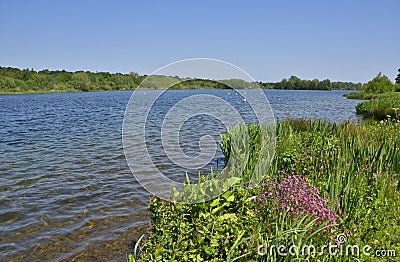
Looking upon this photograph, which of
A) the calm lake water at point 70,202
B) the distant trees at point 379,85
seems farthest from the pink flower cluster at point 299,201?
the distant trees at point 379,85

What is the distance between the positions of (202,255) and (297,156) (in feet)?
12.2

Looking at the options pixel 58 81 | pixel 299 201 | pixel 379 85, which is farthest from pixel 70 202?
pixel 58 81

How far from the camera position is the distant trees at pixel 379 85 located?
61.0 meters

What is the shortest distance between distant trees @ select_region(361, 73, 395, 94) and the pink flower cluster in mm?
62799

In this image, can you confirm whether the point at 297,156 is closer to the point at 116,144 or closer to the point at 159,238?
the point at 159,238

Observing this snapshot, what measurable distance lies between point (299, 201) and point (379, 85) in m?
67.4

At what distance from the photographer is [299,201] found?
420 cm

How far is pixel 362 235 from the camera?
4258 millimetres

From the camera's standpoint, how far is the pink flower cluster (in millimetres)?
3934

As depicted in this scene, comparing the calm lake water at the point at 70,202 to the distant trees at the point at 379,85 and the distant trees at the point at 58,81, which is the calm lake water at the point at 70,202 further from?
the distant trees at the point at 58,81

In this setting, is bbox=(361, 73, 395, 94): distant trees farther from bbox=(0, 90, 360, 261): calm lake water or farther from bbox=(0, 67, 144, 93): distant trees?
bbox=(0, 67, 144, 93): distant trees

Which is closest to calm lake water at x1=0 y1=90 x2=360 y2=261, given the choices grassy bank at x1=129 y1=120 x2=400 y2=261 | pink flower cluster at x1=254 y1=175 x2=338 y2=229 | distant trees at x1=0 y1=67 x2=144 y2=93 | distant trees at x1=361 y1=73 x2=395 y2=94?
pink flower cluster at x1=254 y1=175 x2=338 y2=229

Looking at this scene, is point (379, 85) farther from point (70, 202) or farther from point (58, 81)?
point (58, 81)

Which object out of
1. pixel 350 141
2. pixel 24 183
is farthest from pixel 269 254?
pixel 24 183
